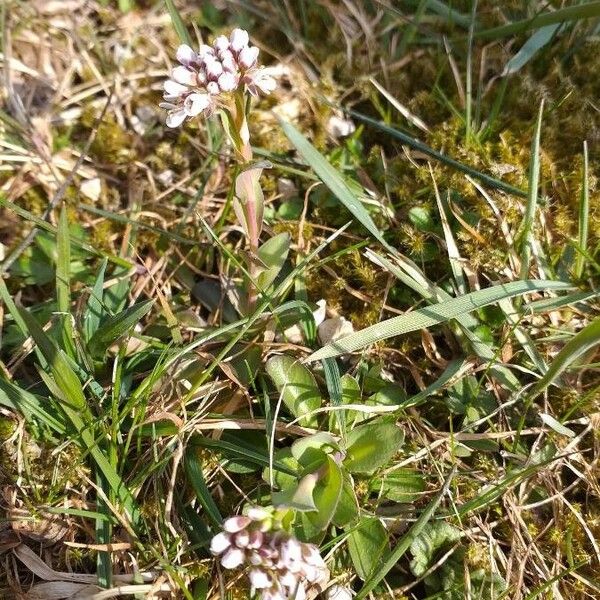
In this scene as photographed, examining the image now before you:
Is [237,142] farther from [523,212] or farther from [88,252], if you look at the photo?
[523,212]

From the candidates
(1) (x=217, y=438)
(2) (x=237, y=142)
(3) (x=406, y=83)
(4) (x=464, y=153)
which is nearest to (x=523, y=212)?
(4) (x=464, y=153)

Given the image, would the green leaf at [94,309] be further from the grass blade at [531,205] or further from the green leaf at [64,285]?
the grass blade at [531,205]

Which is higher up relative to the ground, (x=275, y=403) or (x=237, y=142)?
(x=237, y=142)

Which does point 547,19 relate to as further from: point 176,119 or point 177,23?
point 176,119

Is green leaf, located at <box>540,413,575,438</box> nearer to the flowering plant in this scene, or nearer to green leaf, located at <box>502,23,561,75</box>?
the flowering plant

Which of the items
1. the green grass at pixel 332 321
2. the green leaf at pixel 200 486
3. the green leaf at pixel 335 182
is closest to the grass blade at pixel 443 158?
the green grass at pixel 332 321

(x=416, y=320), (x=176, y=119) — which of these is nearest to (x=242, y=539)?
(x=416, y=320)

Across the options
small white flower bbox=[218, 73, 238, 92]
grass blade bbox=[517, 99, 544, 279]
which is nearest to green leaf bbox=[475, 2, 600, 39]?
grass blade bbox=[517, 99, 544, 279]
